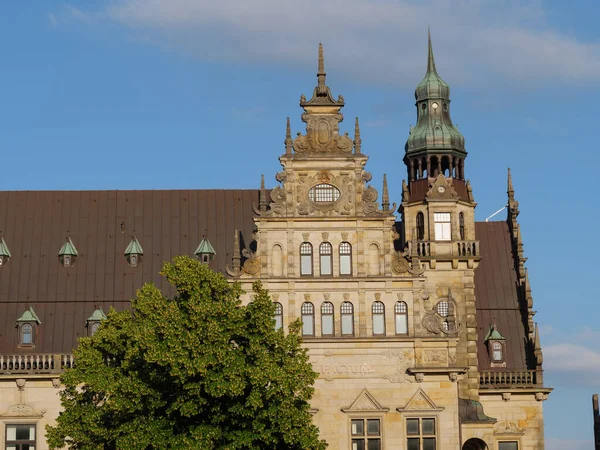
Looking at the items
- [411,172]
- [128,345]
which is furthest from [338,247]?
[128,345]

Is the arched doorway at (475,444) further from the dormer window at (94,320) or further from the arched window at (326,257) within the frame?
the dormer window at (94,320)

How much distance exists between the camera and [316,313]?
71.4 m

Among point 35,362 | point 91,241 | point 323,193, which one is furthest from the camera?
point 91,241

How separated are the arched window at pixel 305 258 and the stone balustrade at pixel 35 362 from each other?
11557mm

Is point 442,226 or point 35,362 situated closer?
point 35,362

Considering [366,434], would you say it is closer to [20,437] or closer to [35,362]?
[35,362]

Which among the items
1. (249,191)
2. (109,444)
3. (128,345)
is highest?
(249,191)

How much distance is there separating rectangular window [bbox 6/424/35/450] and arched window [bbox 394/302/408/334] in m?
17.4

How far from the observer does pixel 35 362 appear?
7288 centimetres

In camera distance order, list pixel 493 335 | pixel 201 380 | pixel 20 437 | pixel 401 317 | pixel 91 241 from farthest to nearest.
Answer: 1. pixel 91 241
2. pixel 493 335
3. pixel 20 437
4. pixel 401 317
5. pixel 201 380

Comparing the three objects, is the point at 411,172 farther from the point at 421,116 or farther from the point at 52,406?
the point at 52,406

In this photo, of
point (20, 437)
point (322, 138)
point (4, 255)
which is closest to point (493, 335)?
point (322, 138)

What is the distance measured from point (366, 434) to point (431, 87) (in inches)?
753

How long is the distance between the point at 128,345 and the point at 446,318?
57.0 ft
